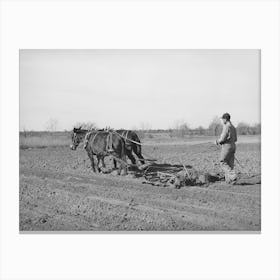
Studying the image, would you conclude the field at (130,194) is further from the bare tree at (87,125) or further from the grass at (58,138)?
the bare tree at (87,125)

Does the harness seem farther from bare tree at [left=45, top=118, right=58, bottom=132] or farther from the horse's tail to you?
bare tree at [left=45, top=118, right=58, bottom=132]

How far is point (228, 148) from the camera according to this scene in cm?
521

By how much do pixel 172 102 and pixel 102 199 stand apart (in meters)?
1.49

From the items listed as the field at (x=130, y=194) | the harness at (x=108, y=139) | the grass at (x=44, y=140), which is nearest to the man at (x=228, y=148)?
the field at (x=130, y=194)

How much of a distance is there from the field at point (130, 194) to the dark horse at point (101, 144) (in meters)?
A: 0.11

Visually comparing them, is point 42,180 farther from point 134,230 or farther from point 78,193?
point 134,230

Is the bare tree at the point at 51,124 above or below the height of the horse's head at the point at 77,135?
above

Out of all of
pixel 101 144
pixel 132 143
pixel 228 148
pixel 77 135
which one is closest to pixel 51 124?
pixel 77 135

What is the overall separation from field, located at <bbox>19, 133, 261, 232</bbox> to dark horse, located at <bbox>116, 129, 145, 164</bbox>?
93 mm

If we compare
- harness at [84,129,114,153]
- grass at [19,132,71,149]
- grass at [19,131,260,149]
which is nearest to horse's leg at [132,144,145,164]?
grass at [19,131,260,149]

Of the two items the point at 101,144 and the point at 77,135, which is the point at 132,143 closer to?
the point at 101,144

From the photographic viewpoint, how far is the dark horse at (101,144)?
5.34 metres
